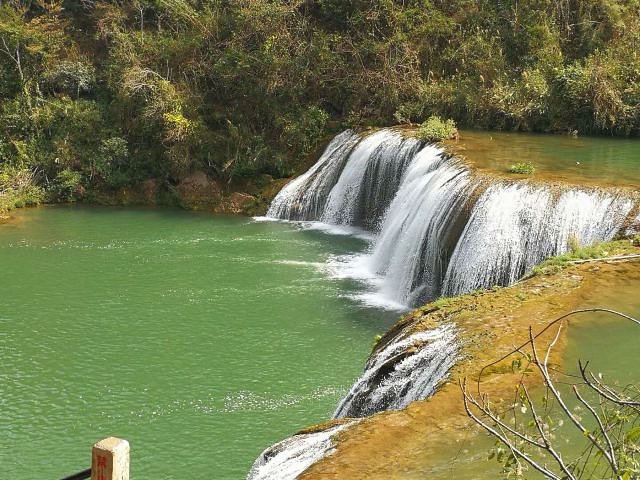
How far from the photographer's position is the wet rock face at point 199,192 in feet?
65.3

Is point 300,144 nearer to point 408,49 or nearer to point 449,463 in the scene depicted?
point 408,49

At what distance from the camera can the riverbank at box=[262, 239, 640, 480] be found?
500 cm

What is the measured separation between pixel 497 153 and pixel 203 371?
8178 mm

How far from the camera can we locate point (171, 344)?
1090 cm

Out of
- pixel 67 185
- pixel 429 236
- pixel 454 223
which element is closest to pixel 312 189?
pixel 429 236

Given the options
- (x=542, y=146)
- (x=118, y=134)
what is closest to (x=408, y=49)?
(x=542, y=146)

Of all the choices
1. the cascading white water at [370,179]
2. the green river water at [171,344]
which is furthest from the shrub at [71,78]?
the cascading white water at [370,179]

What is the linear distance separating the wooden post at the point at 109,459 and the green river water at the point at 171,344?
163 inches

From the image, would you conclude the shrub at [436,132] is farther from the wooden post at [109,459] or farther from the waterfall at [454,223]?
the wooden post at [109,459]

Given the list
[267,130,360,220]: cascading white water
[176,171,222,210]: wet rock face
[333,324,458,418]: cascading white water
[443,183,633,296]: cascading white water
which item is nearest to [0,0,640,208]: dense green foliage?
[176,171,222,210]: wet rock face

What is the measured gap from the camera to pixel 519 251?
35.3 ft

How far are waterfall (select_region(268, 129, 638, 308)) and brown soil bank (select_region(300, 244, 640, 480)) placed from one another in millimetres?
1567

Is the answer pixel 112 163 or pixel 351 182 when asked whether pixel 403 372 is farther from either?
pixel 112 163

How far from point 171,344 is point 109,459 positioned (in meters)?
7.63
